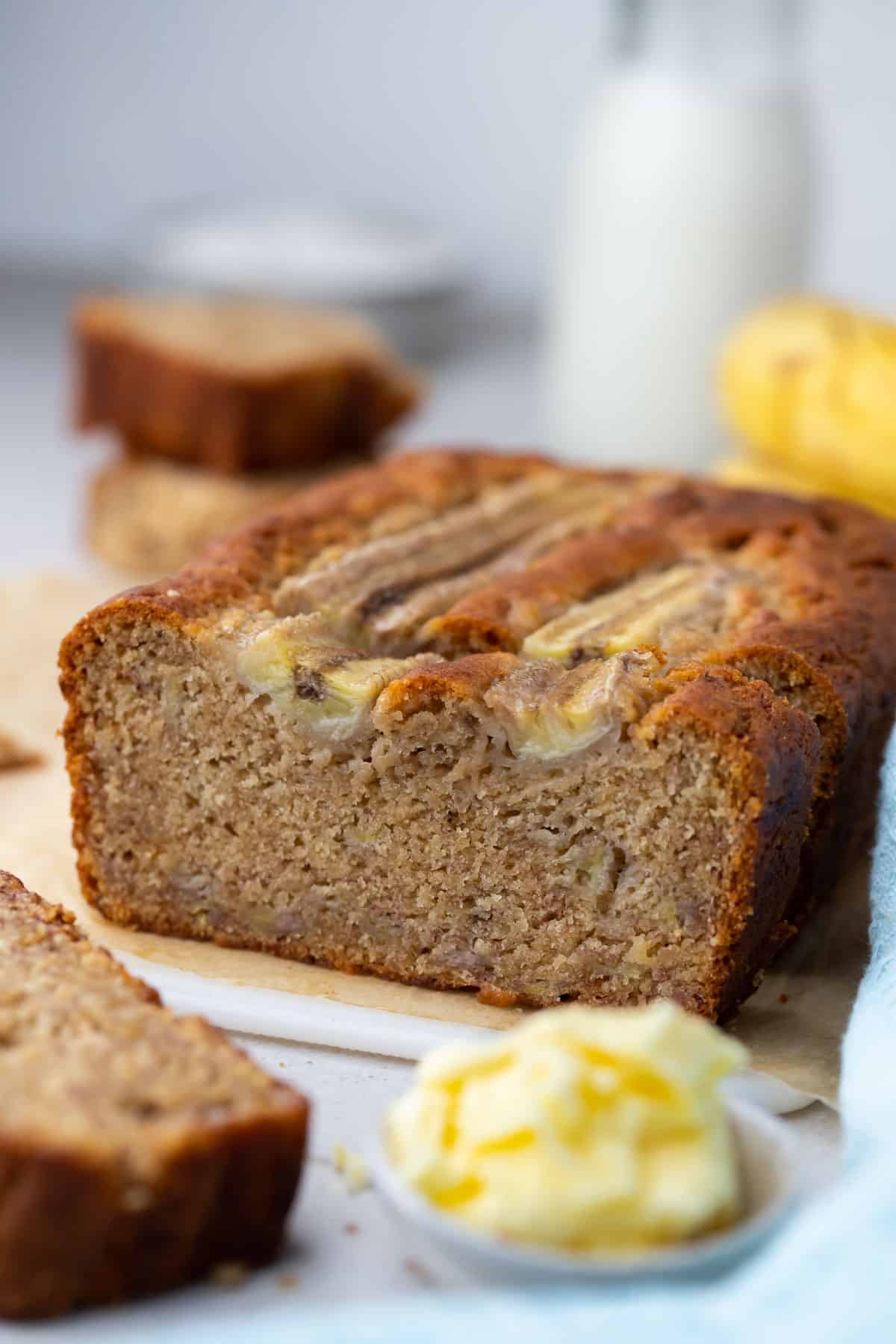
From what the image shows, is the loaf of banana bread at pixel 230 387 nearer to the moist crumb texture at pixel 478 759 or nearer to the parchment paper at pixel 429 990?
the parchment paper at pixel 429 990

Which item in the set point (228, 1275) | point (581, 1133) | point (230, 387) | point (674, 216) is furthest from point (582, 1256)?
point (674, 216)

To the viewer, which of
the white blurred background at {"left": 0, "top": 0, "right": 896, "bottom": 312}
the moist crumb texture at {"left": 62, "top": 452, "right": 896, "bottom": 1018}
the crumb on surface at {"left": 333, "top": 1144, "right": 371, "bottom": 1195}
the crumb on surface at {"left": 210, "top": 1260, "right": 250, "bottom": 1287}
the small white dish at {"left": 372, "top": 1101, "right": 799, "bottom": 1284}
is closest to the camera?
the small white dish at {"left": 372, "top": 1101, "right": 799, "bottom": 1284}

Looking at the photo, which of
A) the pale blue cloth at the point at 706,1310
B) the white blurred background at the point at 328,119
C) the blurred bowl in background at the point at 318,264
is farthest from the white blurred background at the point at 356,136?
the pale blue cloth at the point at 706,1310

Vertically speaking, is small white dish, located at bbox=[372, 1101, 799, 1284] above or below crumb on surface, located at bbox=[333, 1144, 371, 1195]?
above

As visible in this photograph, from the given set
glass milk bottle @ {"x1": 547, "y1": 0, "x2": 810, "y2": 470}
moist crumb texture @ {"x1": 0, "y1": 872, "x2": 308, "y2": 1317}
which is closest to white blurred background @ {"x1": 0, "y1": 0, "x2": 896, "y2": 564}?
glass milk bottle @ {"x1": 547, "y1": 0, "x2": 810, "y2": 470}

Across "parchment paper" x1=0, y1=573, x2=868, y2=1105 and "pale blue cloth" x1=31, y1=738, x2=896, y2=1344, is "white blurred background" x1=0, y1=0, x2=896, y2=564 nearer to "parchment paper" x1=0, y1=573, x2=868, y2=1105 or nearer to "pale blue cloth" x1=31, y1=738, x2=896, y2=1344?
"parchment paper" x1=0, y1=573, x2=868, y2=1105

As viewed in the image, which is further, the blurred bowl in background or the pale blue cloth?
the blurred bowl in background

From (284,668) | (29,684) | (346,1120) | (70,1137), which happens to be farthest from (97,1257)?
(29,684)
